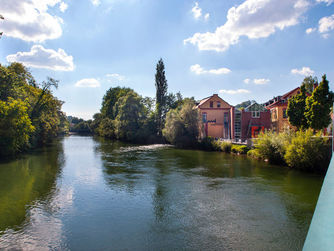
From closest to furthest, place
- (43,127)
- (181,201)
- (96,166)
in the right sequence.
A: (181,201)
(96,166)
(43,127)

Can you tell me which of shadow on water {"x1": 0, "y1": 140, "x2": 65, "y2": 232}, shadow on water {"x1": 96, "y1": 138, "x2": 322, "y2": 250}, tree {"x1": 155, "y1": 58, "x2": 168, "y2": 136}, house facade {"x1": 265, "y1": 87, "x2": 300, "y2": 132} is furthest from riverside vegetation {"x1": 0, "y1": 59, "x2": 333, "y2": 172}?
house facade {"x1": 265, "y1": 87, "x2": 300, "y2": 132}

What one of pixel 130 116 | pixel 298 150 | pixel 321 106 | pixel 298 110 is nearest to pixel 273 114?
pixel 298 110

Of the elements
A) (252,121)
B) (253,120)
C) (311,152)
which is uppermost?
(253,120)

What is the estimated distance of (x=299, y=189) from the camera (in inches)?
707

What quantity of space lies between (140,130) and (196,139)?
1933cm

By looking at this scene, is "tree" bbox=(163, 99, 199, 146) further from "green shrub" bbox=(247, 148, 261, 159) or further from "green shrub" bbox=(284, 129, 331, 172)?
"green shrub" bbox=(284, 129, 331, 172)

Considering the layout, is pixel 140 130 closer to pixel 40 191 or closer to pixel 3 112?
pixel 3 112

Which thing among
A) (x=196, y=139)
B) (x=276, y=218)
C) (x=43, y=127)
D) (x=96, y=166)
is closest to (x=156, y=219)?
(x=276, y=218)

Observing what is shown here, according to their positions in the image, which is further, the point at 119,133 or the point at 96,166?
the point at 119,133

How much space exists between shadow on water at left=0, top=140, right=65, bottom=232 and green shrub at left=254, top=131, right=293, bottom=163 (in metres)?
21.7

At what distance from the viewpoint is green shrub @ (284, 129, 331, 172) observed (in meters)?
23.2

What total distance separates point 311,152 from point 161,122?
1753 inches

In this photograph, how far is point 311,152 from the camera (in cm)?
2342

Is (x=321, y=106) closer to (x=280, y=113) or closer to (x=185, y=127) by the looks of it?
(x=280, y=113)
